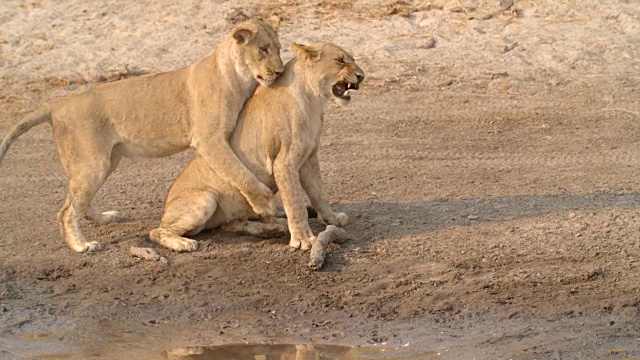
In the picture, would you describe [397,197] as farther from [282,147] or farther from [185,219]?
[185,219]

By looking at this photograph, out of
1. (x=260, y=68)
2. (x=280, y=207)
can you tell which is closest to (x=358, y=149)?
(x=280, y=207)

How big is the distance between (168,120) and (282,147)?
878 mm

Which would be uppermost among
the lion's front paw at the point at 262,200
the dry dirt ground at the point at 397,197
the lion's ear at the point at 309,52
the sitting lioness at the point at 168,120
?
the lion's ear at the point at 309,52

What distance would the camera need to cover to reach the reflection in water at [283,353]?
7.56 meters

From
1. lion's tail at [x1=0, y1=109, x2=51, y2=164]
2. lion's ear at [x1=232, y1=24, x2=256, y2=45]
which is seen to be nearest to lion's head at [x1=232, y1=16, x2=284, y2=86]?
lion's ear at [x1=232, y1=24, x2=256, y2=45]

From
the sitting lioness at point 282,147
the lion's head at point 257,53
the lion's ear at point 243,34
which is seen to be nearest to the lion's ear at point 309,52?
the sitting lioness at point 282,147

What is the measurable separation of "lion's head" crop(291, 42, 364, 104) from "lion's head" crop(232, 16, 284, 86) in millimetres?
190

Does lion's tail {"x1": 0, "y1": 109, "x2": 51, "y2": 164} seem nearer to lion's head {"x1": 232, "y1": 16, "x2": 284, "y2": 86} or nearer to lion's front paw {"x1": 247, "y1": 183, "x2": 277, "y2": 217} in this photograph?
lion's head {"x1": 232, "y1": 16, "x2": 284, "y2": 86}

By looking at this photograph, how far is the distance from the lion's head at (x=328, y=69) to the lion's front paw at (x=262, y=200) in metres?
0.76

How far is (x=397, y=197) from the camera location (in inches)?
396

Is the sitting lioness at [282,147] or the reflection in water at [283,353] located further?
the sitting lioness at [282,147]

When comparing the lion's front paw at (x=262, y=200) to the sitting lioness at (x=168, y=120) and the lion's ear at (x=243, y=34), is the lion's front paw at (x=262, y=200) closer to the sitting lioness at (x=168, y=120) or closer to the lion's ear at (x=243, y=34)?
the sitting lioness at (x=168, y=120)

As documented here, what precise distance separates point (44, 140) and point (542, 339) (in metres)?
6.01

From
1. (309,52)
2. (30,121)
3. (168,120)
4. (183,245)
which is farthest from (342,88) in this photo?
(30,121)
